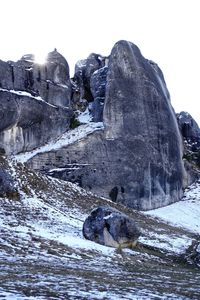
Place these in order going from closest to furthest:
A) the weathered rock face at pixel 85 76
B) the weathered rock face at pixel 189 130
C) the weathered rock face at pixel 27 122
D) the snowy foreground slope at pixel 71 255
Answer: the snowy foreground slope at pixel 71 255
the weathered rock face at pixel 27 122
the weathered rock face at pixel 85 76
the weathered rock face at pixel 189 130

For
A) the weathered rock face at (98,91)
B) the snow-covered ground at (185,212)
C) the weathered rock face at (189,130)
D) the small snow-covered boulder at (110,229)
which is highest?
the weathered rock face at (98,91)

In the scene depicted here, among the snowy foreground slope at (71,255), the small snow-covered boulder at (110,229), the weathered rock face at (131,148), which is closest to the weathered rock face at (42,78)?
the weathered rock face at (131,148)

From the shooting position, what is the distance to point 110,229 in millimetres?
22156

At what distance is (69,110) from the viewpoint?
44.9 meters

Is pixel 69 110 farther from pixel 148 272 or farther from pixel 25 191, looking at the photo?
pixel 148 272

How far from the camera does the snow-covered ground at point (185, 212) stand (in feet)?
125

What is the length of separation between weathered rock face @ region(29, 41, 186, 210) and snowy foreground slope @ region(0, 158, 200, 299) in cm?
482

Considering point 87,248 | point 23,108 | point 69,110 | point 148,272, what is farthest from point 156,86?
point 148,272

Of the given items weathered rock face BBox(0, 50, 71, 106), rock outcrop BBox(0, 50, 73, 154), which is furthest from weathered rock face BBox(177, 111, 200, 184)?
weathered rock face BBox(0, 50, 71, 106)

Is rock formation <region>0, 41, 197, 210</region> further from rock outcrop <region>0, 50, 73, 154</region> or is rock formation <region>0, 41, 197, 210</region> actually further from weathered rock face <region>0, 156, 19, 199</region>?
weathered rock face <region>0, 156, 19, 199</region>

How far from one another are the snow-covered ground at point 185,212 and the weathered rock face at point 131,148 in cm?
94

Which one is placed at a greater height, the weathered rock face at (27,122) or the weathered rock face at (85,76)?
the weathered rock face at (85,76)

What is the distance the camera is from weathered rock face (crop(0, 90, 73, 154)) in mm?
37906

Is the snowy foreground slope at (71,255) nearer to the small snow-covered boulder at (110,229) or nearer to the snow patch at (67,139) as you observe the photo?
the small snow-covered boulder at (110,229)
